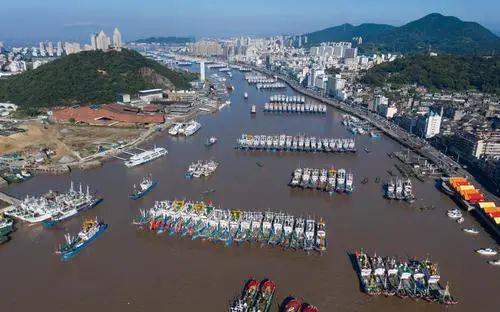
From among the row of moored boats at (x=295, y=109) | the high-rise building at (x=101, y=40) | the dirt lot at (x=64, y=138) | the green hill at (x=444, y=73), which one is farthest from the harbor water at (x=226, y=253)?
the high-rise building at (x=101, y=40)

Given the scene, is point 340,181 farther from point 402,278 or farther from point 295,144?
point 402,278

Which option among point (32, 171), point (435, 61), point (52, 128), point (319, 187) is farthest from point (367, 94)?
point (32, 171)

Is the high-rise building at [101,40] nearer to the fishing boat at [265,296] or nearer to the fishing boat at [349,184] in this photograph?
the fishing boat at [349,184]

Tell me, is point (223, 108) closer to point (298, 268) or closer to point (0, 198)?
point (0, 198)

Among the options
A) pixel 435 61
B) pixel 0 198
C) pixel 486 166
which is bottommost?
pixel 0 198

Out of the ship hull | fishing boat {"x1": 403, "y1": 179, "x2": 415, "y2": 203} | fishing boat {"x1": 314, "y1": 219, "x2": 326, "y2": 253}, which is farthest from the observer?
fishing boat {"x1": 403, "y1": 179, "x2": 415, "y2": 203}

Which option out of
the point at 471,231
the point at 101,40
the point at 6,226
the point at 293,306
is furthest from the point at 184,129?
the point at 101,40

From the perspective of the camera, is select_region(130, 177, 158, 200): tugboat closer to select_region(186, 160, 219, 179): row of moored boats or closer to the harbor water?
the harbor water

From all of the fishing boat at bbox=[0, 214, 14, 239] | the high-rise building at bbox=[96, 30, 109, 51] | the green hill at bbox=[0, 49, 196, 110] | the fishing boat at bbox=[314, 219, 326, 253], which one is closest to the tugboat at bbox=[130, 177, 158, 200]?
the fishing boat at bbox=[0, 214, 14, 239]
